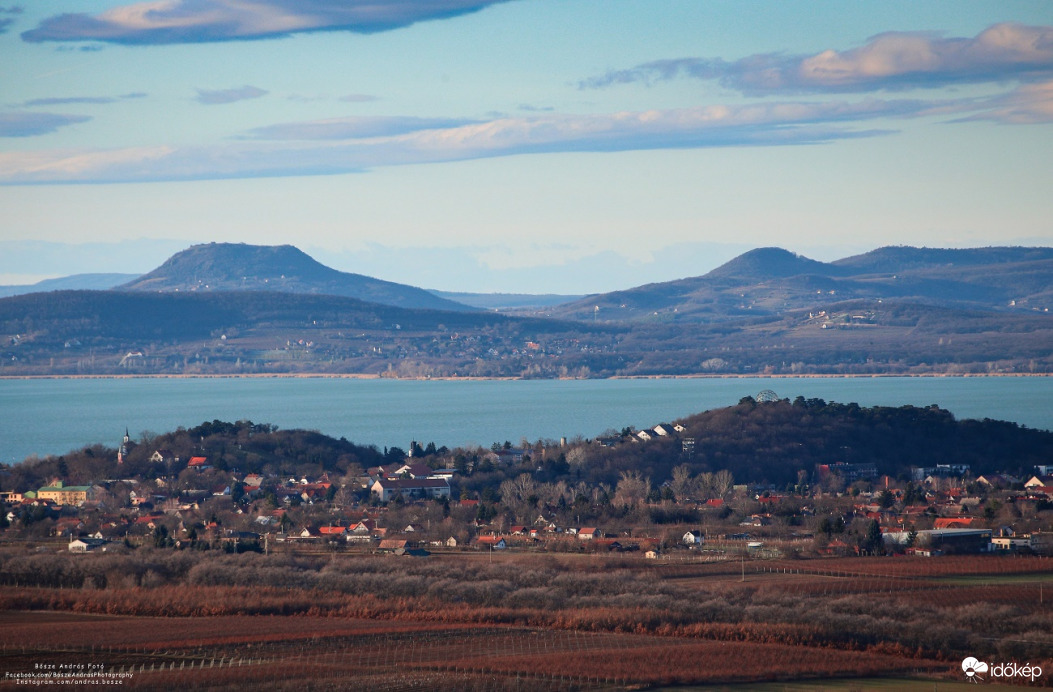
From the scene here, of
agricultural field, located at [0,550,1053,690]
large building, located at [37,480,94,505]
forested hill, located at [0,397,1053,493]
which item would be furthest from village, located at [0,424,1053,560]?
agricultural field, located at [0,550,1053,690]

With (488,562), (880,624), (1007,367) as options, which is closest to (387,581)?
(488,562)

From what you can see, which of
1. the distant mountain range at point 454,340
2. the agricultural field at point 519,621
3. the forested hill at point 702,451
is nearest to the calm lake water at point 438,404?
the distant mountain range at point 454,340

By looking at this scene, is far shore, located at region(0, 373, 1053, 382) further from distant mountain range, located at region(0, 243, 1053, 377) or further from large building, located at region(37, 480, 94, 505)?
large building, located at region(37, 480, 94, 505)

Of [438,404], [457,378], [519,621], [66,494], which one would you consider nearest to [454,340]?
[457,378]

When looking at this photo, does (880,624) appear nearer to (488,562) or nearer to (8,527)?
(488,562)

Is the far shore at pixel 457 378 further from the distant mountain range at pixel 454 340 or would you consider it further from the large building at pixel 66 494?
the large building at pixel 66 494

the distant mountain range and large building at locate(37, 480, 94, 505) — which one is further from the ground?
the distant mountain range
